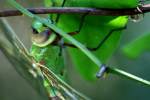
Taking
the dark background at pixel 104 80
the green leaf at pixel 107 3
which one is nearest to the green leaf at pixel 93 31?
the green leaf at pixel 107 3

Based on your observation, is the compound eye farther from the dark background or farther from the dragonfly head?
the dark background

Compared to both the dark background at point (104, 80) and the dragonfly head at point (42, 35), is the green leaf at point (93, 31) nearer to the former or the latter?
the dragonfly head at point (42, 35)

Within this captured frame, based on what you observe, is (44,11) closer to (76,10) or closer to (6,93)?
(76,10)

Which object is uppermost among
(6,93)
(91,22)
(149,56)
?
(91,22)

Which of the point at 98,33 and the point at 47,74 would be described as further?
the point at 47,74

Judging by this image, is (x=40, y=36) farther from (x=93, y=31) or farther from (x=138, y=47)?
(x=138, y=47)

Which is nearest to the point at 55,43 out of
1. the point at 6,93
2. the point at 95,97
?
the point at 95,97
